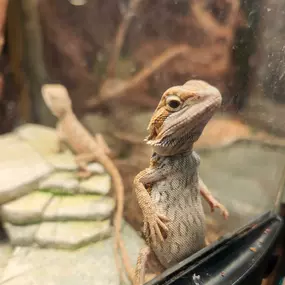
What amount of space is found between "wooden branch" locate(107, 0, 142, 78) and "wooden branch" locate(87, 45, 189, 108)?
0.20 m

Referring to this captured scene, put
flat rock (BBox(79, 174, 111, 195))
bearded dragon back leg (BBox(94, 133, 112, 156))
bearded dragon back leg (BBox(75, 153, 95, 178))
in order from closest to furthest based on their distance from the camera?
flat rock (BBox(79, 174, 111, 195)), bearded dragon back leg (BBox(75, 153, 95, 178)), bearded dragon back leg (BBox(94, 133, 112, 156))

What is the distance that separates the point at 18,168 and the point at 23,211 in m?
0.47

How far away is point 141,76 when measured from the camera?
9.78 feet

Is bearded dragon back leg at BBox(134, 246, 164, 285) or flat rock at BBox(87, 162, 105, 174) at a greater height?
bearded dragon back leg at BBox(134, 246, 164, 285)

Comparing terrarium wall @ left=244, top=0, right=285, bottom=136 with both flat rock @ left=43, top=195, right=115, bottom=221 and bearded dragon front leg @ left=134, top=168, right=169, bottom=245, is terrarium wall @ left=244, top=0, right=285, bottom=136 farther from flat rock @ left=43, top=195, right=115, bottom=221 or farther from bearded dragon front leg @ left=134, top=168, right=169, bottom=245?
flat rock @ left=43, top=195, right=115, bottom=221

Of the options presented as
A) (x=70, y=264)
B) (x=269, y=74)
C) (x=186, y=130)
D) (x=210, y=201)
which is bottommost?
(x=70, y=264)

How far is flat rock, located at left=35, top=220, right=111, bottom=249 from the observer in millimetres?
1814

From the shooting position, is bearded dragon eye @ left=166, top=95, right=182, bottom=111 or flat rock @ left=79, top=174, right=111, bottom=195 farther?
flat rock @ left=79, top=174, right=111, bottom=195

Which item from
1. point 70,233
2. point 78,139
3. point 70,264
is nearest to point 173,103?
point 70,264

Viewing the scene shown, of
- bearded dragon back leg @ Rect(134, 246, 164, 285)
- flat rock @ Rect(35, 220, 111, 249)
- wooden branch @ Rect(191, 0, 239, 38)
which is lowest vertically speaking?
flat rock @ Rect(35, 220, 111, 249)

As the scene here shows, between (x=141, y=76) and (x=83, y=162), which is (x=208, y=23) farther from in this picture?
(x=83, y=162)

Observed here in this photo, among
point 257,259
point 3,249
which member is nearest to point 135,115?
point 3,249

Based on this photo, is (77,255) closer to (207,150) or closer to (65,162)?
(65,162)

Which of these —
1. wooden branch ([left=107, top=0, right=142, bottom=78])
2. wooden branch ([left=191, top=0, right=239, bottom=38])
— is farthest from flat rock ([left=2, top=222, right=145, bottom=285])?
wooden branch ([left=107, top=0, right=142, bottom=78])
